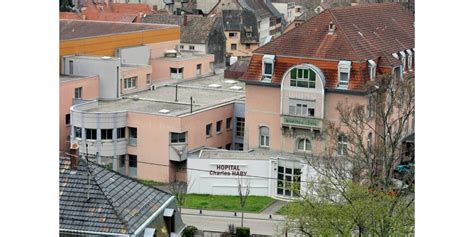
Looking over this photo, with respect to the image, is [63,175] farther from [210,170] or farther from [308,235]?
[210,170]

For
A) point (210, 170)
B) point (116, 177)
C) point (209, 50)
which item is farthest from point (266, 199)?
point (209, 50)

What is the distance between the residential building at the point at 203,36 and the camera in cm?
3152

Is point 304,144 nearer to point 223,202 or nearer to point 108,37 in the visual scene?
point 223,202

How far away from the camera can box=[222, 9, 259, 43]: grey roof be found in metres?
37.2

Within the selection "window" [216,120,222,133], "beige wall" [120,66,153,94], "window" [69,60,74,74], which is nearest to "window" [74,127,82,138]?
"beige wall" [120,66,153,94]

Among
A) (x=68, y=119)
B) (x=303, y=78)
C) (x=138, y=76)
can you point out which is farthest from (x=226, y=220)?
(x=138, y=76)

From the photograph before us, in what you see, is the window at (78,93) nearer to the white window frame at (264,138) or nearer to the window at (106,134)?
the window at (106,134)

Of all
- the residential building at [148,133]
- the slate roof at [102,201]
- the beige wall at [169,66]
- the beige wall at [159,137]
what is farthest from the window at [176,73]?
the slate roof at [102,201]

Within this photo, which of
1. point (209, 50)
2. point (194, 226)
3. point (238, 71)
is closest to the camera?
point (194, 226)

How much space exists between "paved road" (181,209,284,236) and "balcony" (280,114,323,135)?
2.54m

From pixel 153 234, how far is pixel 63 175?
1.18 m

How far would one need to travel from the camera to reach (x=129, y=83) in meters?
22.4

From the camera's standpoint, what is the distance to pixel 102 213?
9.09 meters

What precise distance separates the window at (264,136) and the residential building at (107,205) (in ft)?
29.7
